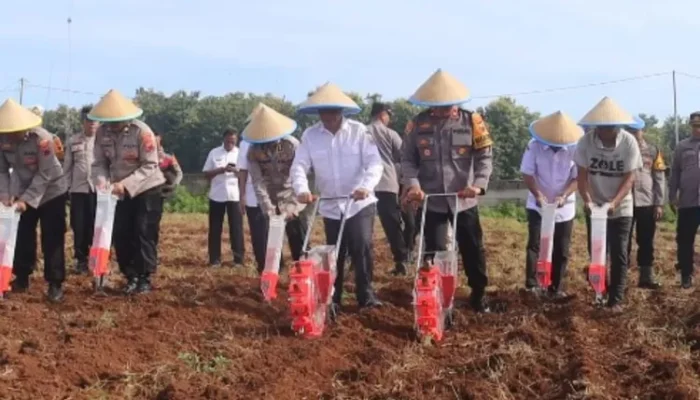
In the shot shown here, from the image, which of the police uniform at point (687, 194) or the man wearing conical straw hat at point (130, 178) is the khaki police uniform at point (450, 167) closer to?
the man wearing conical straw hat at point (130, 178)

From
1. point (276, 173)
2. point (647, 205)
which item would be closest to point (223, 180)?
point (276, 173)

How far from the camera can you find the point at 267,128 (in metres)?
7.52

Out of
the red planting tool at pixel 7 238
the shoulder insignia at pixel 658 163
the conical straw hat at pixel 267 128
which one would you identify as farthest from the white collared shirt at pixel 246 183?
the shoulder insignia at pixel 658 163

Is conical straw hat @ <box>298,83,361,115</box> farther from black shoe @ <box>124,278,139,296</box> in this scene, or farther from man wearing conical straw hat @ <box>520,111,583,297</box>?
black shoe @ <box>124,278,139,296</box>

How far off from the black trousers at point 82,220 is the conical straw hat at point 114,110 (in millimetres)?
1859


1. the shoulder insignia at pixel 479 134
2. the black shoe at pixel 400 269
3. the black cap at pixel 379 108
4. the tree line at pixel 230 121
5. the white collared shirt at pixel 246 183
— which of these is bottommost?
the black shoe at pixel 400 269

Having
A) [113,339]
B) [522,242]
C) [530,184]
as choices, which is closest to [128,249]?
[113,339]

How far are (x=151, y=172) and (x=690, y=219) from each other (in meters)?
4.88

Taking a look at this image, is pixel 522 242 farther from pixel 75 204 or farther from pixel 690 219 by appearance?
pixel 75 204

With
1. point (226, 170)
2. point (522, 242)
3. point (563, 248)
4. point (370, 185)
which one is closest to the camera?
point (370, 185)

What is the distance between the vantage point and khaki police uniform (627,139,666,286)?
8766mm

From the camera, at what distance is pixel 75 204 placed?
30.1 feet

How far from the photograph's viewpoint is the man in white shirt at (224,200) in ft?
34.4

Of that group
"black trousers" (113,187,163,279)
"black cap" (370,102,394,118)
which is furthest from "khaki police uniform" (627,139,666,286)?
"black trousers" (113,187,163,279)
